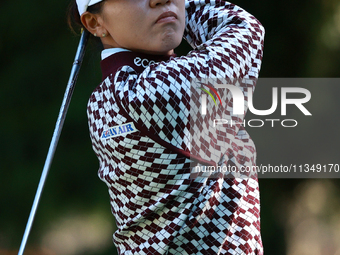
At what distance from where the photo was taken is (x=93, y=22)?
0.74 meters

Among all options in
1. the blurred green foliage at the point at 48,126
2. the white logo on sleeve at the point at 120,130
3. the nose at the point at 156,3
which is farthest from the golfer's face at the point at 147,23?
the blurred green foliage at the point at 48,126

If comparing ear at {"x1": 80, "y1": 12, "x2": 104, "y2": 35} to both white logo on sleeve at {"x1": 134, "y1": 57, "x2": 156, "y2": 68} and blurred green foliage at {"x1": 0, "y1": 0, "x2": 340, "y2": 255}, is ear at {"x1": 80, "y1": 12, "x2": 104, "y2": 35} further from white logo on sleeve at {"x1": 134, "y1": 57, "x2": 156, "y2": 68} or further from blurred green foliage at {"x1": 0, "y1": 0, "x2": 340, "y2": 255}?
blurred green foliage at {"x1": 0, "y1": 0, "x2": 340, "y2": 255}

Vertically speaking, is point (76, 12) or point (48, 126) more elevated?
point (76, 12)

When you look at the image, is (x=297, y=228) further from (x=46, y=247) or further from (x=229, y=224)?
(x=229, y=224)

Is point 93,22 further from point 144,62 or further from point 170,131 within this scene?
point 170,131

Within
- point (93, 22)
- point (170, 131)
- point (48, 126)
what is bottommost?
point (48, 126)

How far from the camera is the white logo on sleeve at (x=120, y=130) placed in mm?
642

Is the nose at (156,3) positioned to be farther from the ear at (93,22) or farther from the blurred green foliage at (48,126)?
the blurred green foliage at (48,126)

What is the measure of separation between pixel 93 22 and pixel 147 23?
4.3 inches

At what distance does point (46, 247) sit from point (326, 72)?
1451mm

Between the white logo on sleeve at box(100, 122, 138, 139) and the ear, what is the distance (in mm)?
165

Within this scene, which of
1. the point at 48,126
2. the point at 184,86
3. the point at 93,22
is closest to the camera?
the point at 184,86

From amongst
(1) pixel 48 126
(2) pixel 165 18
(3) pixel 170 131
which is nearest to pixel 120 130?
(3) pixel 170 131

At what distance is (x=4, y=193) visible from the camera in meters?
2.12
